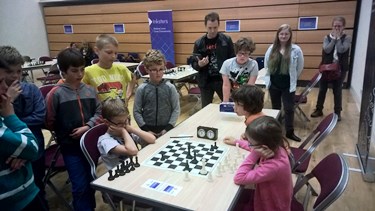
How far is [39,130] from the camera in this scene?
84.8 inches

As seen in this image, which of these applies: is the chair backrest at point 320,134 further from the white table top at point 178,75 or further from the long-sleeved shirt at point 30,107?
the white table top at point 178,75

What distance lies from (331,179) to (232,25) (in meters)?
6.38

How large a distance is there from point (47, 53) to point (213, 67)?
934 centimetres

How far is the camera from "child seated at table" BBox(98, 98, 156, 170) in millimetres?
1854

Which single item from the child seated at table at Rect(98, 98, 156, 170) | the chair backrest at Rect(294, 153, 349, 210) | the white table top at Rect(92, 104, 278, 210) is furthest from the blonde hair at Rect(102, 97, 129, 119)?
the chair backrest at Rect(294, 153, 349, 210)

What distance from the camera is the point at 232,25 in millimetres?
7297

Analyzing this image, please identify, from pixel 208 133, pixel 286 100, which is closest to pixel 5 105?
pixel 208 133

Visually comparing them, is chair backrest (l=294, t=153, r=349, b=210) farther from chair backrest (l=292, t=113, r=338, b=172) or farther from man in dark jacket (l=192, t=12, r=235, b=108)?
man in dark jacket (l=192, t=12, r=235, b=108)

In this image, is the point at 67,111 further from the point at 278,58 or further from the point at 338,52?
the point at 338,52

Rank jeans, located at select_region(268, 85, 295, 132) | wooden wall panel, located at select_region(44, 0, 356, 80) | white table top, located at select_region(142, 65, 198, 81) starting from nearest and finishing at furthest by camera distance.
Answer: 1. jeans, located at select_region(268, 85, 295, 132)
2. white table top, located at select_region(142, 65, 198, 81)
3. wooden wall panel, located at select_region(44, 0, 356, 80)

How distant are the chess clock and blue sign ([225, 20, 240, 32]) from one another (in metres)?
5.71

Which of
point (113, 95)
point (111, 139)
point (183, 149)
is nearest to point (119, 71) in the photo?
point (113, 95)

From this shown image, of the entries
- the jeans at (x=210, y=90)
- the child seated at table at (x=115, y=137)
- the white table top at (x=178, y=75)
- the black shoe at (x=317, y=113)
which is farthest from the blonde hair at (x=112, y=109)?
the black shoe at (x=317, y=113)

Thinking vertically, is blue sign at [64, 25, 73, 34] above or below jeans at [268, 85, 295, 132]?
above
